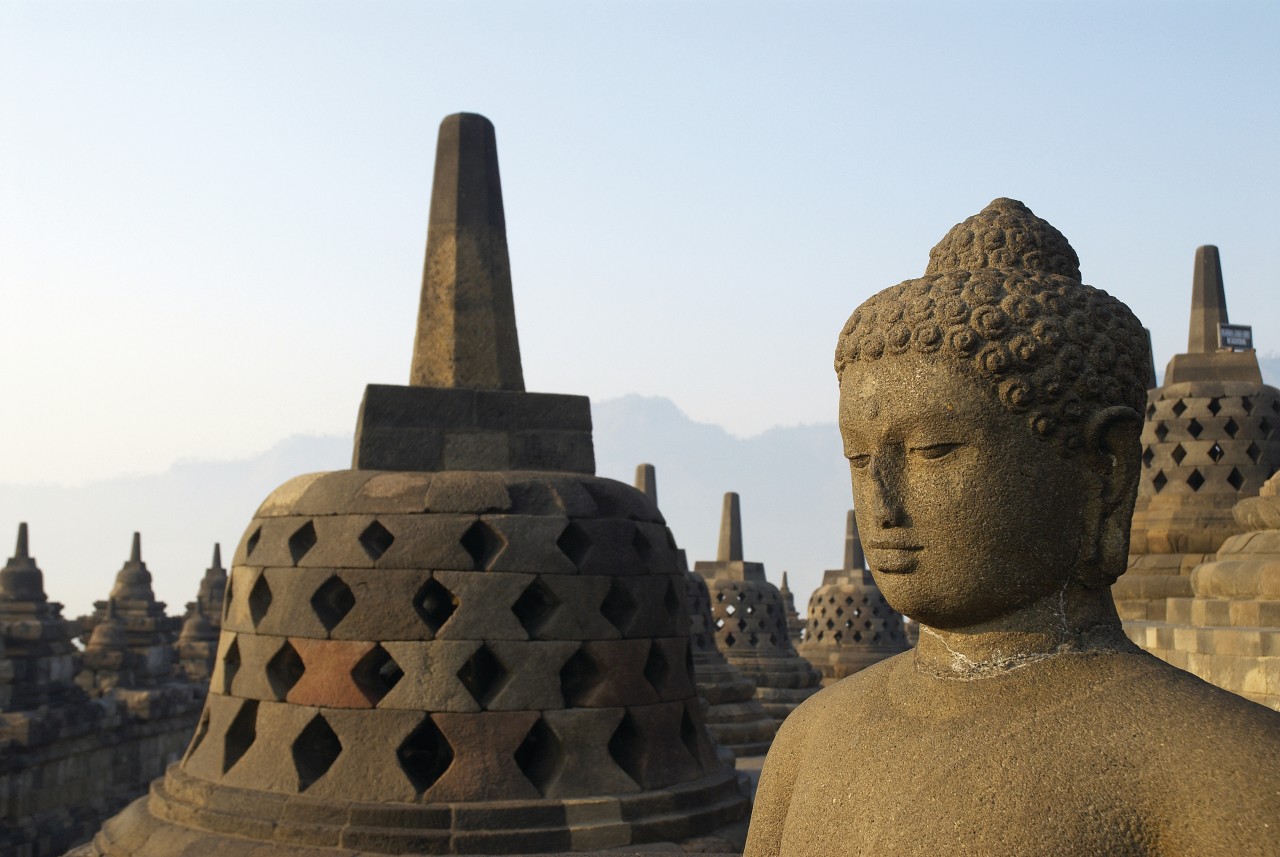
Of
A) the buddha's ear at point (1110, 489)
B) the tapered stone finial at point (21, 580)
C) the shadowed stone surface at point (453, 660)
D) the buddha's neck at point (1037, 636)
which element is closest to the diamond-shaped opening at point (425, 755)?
the shadowed stone surface at point (453, 660)

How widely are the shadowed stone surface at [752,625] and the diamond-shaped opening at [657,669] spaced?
8.45 meters

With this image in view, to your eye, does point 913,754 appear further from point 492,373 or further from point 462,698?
point 492,373

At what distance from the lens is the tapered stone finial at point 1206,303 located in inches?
431

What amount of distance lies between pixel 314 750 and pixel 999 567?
13.1 feet

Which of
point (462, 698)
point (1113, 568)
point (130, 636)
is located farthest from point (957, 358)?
point (130, 636)

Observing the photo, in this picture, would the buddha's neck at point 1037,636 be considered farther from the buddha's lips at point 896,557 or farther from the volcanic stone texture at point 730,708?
the volcanic stone texture at point 730,708

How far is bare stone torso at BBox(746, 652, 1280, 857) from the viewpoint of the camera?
186 centimetres

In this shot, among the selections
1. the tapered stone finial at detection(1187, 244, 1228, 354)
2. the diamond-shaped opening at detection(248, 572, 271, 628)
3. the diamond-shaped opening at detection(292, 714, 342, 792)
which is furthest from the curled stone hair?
the tapered stone finial at detection(1187, 244, 1228, 354)

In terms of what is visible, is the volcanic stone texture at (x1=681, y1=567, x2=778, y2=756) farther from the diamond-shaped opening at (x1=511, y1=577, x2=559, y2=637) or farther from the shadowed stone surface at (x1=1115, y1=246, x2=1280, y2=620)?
the diamond-shaped opening at (x1=511, y1=577, x2=559, y2=637)

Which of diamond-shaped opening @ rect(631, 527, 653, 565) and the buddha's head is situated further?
diamond-shaped opening @ rect(631, 527, 653, 565)

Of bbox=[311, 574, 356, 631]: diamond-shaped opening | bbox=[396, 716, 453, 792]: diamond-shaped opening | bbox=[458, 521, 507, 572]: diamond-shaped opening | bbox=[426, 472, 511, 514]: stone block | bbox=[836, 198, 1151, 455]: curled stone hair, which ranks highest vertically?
bbox=[836, 198, 1151, 455]: curled stone hair

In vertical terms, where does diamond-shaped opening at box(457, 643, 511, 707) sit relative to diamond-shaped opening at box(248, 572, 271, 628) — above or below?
below

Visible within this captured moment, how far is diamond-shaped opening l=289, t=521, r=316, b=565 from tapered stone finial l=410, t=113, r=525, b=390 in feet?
3.04

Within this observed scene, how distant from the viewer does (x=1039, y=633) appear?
85.0 inches
